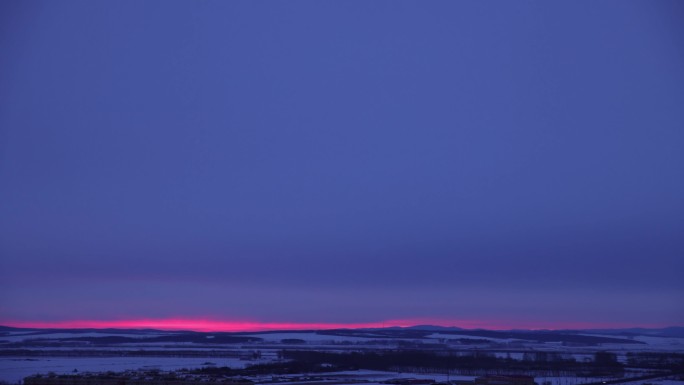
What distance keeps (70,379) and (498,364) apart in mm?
22662

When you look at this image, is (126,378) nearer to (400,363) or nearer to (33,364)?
(33,364)

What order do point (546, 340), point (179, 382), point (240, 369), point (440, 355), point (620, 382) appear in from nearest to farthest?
point (179, 382) → point (620, 382) → point (240, 369) → point (440, 355) → point (546, 340)

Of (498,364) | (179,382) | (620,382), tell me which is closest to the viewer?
(179,382)

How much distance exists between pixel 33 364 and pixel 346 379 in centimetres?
1470

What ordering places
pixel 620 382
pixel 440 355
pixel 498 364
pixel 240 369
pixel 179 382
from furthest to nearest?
pixel 440 355, pixel 498 364, pixel 240 369, pixel 620 382, pixel 179 382

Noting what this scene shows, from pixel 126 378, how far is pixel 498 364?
21423mm

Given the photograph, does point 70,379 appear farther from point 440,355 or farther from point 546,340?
point 546,340

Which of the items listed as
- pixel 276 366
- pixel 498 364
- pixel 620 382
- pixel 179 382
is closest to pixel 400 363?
pixel 498 364

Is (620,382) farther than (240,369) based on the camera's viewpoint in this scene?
No

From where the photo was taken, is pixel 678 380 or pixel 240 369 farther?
pixel 240 369

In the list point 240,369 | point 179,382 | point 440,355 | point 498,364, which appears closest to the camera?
point 179,382

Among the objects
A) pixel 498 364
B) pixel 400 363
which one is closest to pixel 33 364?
pixel 400 363

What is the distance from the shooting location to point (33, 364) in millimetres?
35562

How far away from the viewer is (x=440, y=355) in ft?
154
